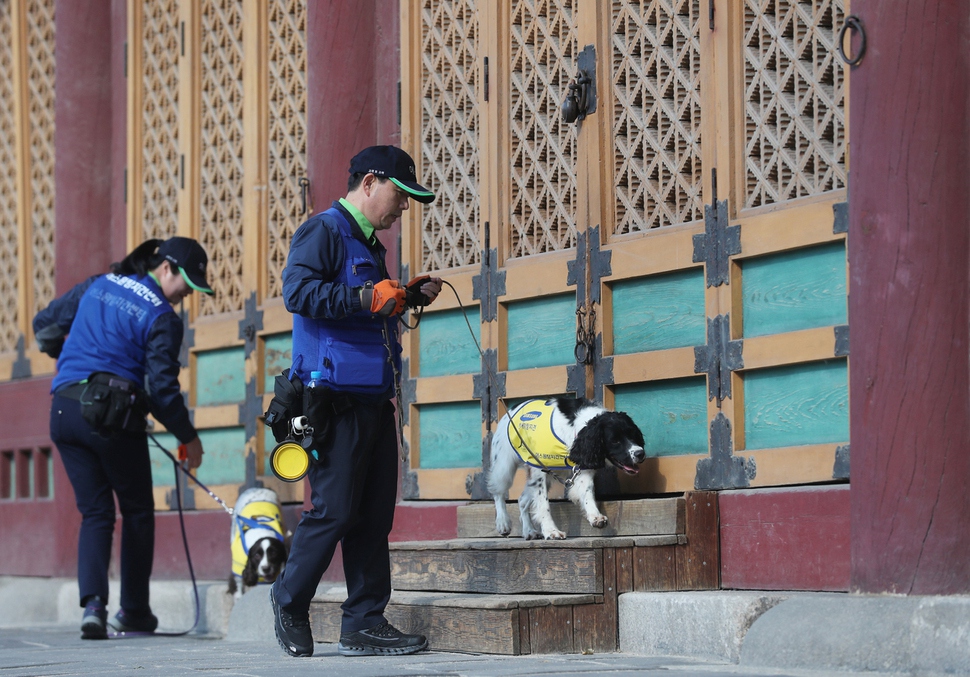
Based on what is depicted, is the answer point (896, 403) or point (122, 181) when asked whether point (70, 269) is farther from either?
point (896, 403)

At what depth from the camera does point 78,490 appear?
802cm

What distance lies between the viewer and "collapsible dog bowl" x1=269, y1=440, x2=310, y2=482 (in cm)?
573

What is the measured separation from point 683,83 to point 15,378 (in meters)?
7.03

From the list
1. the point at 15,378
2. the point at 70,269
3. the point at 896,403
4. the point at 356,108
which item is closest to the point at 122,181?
the point at 70,269

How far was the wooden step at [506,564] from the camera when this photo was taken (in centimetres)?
611

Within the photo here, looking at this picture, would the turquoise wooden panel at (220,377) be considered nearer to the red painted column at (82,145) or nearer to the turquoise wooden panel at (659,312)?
the red painted column at (82,145)

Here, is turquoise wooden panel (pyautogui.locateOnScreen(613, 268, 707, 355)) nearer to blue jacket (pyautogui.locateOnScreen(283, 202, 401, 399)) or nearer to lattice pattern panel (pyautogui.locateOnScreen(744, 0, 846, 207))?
lattice pattern panel (pyautogui.locateOnScreen(744, 0, 846, 207))

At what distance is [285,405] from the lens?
579 cm

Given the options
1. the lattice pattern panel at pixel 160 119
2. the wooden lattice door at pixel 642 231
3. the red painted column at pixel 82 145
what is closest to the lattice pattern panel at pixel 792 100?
the wooden lattice door at pixel 642 231

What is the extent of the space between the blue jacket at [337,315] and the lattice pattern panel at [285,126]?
3.22 metres

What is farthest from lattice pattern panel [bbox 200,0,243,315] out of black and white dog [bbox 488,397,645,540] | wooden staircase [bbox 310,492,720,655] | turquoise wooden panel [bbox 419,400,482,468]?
wooden staircase [bbox 310,492,720,655]

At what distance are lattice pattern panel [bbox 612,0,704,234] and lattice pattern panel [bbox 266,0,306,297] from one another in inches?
106

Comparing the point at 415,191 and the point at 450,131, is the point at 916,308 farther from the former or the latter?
the point at 450,131

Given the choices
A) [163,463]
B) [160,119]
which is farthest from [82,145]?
[163,463]
